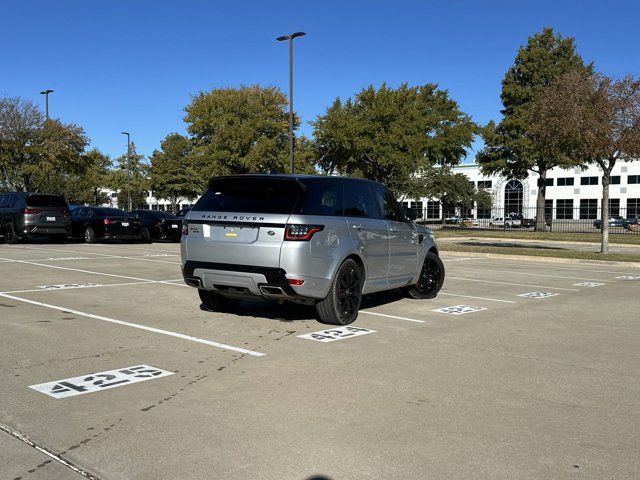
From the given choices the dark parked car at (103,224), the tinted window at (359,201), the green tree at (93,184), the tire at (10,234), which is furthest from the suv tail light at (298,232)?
the green tree at (93,184)

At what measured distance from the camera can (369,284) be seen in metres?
8.59

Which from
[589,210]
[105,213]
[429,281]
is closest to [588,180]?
[589,210]

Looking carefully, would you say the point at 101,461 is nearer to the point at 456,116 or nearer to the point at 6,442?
the point at 6,442

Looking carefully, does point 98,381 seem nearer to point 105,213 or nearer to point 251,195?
point 251,195

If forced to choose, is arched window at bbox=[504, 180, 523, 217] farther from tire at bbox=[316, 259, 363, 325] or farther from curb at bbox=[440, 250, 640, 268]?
tire at bbox=[316, 259, 363, 325]

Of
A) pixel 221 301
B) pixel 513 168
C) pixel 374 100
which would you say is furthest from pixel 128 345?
pixel 513 168

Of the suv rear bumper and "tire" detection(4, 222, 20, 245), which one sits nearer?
the suv rear bumper

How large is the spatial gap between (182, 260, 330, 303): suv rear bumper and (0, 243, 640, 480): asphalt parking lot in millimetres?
464

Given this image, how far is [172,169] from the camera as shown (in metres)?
72.6

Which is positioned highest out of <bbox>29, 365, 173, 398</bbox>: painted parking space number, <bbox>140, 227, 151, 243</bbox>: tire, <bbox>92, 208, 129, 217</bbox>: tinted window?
<bbox>92, 208, 129, 217</bbox>: tinted window

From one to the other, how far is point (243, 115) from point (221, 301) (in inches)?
1584

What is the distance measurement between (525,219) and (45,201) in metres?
50.5

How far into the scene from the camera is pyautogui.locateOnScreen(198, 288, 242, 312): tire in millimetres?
8719

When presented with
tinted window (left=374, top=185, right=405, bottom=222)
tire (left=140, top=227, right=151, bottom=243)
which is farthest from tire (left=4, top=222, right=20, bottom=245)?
tinted window (left=374, top=185, right=405, bottom=222)
